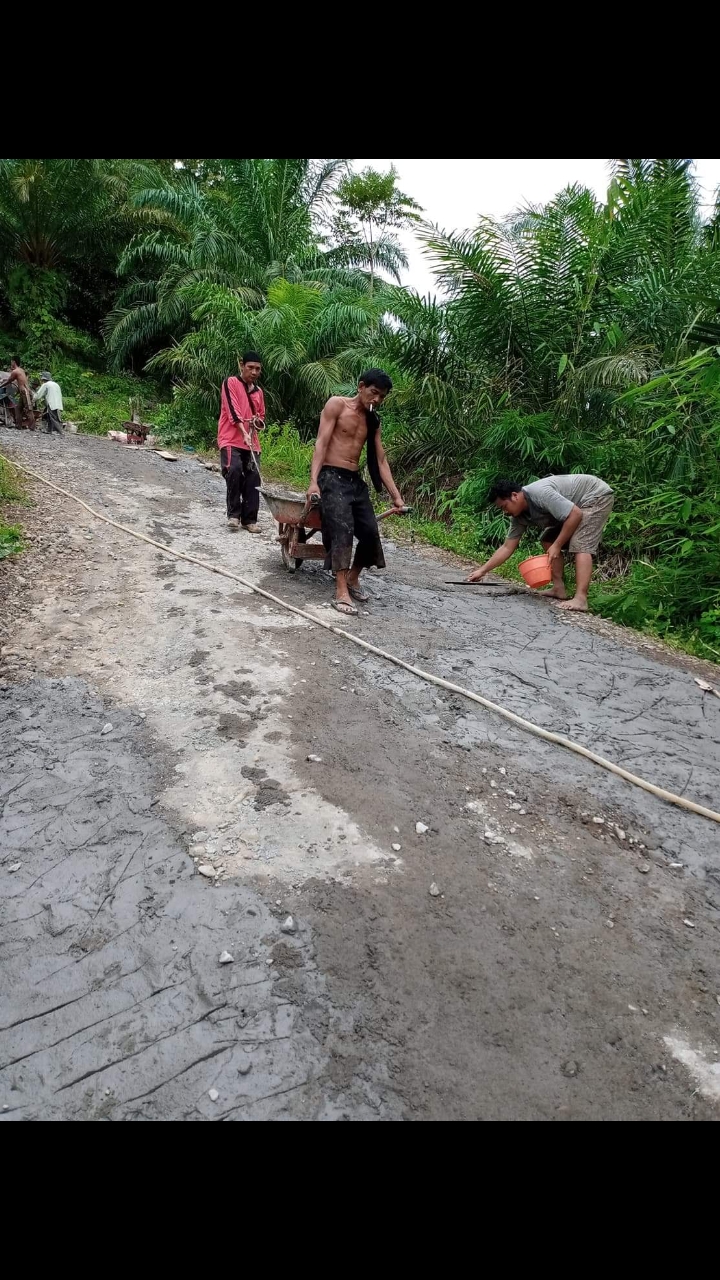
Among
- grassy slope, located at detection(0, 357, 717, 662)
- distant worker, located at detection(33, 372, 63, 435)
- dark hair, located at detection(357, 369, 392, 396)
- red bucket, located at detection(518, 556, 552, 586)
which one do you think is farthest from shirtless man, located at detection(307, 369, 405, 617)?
distant worker, located at detection(33, 372, 63, 435)

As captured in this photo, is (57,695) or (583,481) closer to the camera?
(57,695)

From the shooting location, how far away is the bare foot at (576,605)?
18.4 ft

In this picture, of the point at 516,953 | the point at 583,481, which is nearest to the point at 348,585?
the point at 583,481

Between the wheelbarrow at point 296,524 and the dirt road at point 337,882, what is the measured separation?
103 cm

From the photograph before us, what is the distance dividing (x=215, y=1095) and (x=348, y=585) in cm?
376

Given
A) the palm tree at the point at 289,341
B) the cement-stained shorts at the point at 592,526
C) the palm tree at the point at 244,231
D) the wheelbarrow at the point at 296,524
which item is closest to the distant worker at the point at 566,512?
the cement-stained shorts at the point at 592,526

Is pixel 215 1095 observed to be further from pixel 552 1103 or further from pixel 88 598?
pixel 88 598

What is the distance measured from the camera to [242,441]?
6367mm

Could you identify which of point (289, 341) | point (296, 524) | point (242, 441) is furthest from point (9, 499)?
point (289, 341)

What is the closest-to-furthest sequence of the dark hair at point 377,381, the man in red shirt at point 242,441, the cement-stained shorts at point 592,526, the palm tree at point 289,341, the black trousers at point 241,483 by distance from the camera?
the dark hair at point 377,381, the cement-stained shorts at point 592,526, the man in red shirt at point 242,441, the black trousers at point 241,483, the palm tree at point 289,341

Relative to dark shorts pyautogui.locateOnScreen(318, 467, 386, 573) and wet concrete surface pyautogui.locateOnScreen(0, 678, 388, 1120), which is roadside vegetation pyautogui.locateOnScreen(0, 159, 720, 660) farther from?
wet concrete surface pyautogui.locateOnScreen(0, 678, 388, 1120)

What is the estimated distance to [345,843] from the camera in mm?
2533

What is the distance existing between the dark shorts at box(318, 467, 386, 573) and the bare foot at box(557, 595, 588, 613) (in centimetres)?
170

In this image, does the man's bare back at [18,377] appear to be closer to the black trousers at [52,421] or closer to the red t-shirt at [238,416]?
the black trousers at [52,421]
